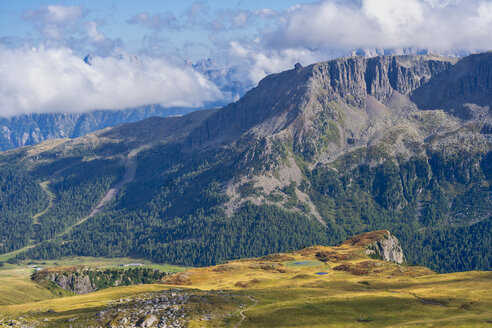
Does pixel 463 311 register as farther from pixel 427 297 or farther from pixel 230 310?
pixel 230 310

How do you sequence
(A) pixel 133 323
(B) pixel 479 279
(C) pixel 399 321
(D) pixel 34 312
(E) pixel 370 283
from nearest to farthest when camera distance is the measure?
(C) pixel 399 321, (A) pixel 133 323, (D) pixel 34 312, (B) pixel 479 279, (E) pixel 370 283

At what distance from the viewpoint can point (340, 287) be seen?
169000 mm

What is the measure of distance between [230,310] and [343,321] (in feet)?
99.2

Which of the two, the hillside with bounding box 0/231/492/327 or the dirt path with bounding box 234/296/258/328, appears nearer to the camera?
the hillside with bounding box 0/231/492/327

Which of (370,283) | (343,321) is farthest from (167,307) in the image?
(370,283)

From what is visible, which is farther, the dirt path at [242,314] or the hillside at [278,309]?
the dirt path at [242,314]

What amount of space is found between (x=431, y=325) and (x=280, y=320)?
106 ft

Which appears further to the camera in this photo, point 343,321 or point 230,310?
point 230,310

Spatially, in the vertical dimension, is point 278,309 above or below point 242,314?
above

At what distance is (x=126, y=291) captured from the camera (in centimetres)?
17062

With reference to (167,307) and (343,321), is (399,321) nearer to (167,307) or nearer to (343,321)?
(343,321)

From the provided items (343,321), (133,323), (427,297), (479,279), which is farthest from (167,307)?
(479,279)

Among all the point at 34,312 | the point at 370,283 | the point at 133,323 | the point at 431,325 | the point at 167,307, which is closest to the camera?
the point at 431,325

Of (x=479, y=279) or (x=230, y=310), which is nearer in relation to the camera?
(x=230, y=310)
